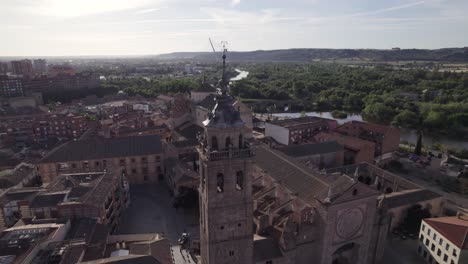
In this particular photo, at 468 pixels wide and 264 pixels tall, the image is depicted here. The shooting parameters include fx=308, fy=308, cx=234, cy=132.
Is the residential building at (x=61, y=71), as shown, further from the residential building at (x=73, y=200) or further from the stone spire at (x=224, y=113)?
the stone spire at (x=224, y=113)

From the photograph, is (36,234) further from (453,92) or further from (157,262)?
(453,92)

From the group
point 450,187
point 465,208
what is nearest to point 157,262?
point 465,208

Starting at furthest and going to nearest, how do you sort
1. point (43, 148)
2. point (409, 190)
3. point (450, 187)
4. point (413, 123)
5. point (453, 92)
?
point (453, 92) < point (413, 123) < point (43, 148) < point (450, 187) < point (409, 190)

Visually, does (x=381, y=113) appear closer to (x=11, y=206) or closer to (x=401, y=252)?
(x=401, y=252)

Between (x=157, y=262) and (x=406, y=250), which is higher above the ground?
(x=157, y=262)

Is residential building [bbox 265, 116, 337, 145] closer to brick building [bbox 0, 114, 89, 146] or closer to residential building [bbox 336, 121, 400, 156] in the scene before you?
residential building [bbox 336, 121, 400, 156]

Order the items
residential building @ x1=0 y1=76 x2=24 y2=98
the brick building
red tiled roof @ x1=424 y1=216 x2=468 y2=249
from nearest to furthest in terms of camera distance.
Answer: red tiled roof @ x1=424 y1=216 x2=468 y2=249
the brick building
residential building @ x1=0 y1=76 x2=24 y2=98

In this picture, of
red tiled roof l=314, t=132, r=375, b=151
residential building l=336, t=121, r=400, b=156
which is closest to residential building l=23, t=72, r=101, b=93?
red tiled roof l=314, t=132, r=375, b=151
